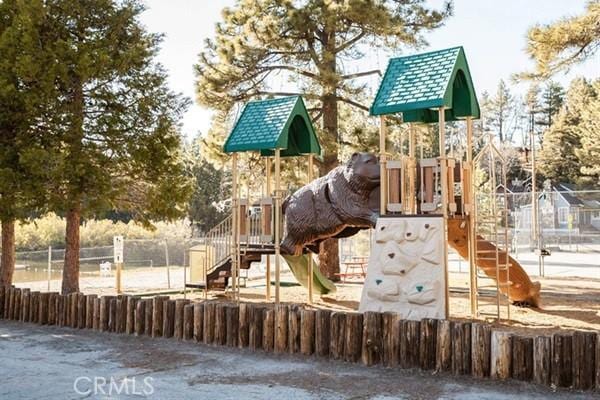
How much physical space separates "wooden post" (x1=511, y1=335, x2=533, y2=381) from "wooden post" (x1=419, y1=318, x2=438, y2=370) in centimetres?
90

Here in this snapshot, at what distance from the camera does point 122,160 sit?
1385 cm

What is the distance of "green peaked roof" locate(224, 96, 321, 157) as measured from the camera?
475 inches

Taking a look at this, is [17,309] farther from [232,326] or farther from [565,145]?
[565,145]

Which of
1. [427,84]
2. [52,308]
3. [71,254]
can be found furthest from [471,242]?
[71,254]

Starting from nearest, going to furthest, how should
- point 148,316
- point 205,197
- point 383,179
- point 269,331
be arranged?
point 269,331, point 148,316, point 383,179, point 205,197

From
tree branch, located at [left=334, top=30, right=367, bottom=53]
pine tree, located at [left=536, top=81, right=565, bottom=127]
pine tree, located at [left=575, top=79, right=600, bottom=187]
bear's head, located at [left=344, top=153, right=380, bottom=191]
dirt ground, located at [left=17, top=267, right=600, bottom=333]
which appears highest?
pine tree, located at [left=536, top=81, right=565, bottom=127]

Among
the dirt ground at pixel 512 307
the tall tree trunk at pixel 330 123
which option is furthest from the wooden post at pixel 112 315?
the tall tree trunk at pixel 330 123

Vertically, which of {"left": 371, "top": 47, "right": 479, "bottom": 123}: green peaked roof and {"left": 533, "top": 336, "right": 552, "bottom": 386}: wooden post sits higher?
{"left": 371, "top": 47, "right": 479, "bottom": 123}: green peaked roof

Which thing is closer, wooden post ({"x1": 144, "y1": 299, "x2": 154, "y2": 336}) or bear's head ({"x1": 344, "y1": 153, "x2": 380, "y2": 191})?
wooden post ({"x1": 144, "y1": 299, "x2": 154, "y2": 336})

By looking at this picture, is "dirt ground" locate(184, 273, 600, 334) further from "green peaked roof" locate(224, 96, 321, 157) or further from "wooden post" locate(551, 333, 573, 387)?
"green peaked roof" locate(224, 96, 321, 157)

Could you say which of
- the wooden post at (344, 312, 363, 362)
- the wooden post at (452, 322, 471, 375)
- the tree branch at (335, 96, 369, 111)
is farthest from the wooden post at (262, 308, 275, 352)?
the tree branch at (335, 96, 369, 111)

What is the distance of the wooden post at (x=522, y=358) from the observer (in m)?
6.32

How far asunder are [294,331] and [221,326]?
1.28 meters

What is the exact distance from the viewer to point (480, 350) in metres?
6.62
